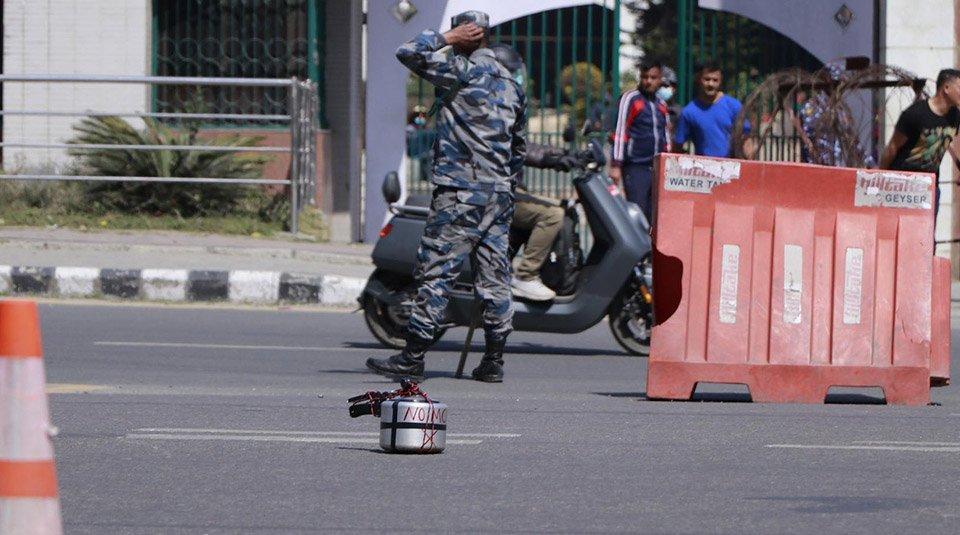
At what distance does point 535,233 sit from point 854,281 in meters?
2.51

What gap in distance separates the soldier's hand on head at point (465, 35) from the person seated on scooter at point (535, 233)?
5.44ft

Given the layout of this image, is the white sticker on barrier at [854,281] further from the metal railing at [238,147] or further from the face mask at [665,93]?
the metal railing at [238,147]

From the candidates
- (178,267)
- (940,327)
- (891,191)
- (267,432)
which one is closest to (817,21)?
(178,267)

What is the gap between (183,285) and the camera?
13.4m

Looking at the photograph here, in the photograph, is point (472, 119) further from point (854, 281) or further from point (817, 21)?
point (817, 21)

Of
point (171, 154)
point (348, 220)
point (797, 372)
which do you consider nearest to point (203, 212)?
point (171, 154)

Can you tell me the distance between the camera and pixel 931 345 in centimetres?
866

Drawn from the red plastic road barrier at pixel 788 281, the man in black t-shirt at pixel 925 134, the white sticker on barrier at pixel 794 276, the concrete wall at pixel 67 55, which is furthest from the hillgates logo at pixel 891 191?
the concrete wall at pixel 67 55

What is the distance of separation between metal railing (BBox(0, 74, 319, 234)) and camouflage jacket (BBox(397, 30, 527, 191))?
707 centimetres

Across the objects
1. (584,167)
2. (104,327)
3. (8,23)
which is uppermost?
(8,23)

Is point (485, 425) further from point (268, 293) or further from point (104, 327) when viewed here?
point (268, 293)

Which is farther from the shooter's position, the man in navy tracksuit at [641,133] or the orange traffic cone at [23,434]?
the man in navy tracksuit at [641,133]

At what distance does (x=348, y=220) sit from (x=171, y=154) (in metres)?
2.60

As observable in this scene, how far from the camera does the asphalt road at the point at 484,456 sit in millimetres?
5324
